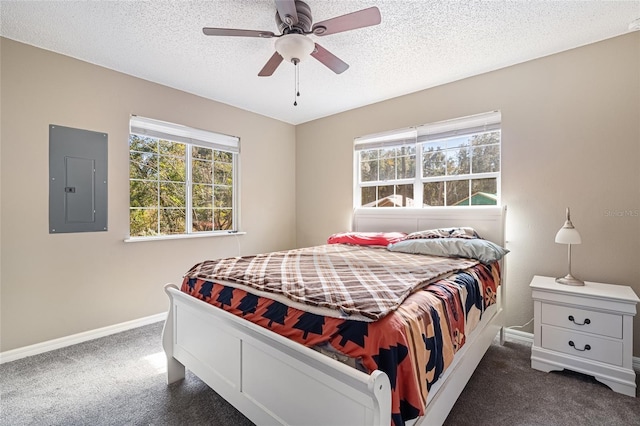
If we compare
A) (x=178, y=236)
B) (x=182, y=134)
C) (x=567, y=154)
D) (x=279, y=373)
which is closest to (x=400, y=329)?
(x=279, y=373)

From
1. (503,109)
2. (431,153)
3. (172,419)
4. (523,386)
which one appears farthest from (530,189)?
(172,419)

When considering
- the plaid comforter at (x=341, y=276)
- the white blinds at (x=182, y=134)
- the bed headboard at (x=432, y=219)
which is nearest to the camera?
the plaid comforter at (x=341, y=276)

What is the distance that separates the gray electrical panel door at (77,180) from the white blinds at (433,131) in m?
2.85

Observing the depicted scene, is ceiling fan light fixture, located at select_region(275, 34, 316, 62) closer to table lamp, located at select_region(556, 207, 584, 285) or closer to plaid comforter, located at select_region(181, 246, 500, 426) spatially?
plaid comforter, located at select_region(181, 246, 500, 426)

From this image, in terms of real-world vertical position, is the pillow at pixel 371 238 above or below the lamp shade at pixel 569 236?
below

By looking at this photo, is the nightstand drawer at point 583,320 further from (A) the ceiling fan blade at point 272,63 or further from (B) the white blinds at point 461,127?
(A) the ceiling fan blade at point 272,63

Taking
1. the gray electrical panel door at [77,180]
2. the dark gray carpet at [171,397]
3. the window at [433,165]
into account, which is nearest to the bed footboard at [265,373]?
→ the dark gray carpet at [171,397]

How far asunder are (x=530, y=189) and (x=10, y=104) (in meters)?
4.41

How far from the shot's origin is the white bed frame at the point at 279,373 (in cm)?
99

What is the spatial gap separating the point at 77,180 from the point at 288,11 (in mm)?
2355

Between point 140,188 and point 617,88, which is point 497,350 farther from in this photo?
point 140,188

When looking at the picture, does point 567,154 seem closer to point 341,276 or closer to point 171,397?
point 341,276

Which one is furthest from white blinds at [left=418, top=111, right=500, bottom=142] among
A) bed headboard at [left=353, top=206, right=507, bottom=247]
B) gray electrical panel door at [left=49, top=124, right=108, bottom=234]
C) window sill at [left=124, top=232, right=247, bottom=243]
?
gray electrical panel door at [left=49, top=124, right=108, bottom=234]

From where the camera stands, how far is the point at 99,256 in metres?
2.71
